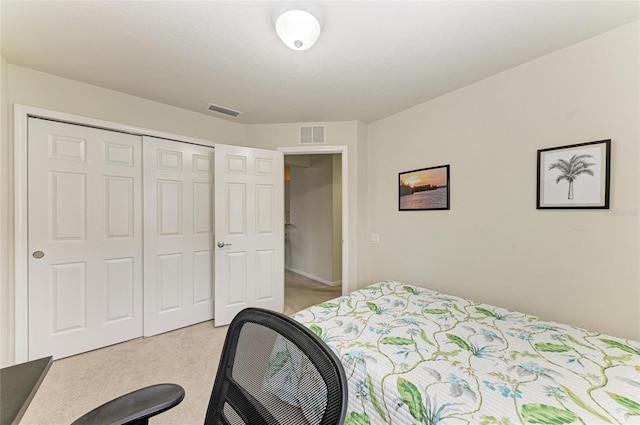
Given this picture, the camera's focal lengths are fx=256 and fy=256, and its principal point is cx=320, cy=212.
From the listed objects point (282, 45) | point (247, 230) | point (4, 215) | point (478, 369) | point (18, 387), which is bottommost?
point (478, 369)

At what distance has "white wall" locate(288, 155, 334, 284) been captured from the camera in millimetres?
4512

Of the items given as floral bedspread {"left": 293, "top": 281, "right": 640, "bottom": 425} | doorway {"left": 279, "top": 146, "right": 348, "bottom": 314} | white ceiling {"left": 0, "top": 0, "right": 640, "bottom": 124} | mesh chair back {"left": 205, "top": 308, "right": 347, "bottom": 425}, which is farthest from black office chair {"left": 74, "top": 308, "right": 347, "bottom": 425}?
doorway {"left": 279, "top": 146, "right": 348, "bottom": 314}

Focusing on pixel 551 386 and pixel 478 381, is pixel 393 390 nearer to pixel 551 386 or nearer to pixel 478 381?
pixel 478 381

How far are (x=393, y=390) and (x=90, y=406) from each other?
192 cm

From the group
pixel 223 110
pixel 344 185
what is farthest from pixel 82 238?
pixel 344 185

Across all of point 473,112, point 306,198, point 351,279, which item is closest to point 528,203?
point 473,112

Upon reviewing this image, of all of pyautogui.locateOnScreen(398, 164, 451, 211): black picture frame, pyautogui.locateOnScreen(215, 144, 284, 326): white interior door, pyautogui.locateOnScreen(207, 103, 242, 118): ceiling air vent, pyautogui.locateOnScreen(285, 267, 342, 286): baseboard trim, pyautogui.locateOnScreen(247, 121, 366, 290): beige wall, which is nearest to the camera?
pyautogui.locateOnScreen(398, 164, 451, 211): black picture frame

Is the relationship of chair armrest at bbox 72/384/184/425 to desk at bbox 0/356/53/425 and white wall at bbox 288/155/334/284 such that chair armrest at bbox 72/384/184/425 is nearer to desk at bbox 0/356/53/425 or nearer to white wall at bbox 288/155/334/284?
desk at bbox 0/356/53/425

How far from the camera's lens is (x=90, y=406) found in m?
1.62

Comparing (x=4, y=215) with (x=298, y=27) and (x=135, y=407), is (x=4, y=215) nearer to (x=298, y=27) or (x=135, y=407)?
(x=135, y=407)

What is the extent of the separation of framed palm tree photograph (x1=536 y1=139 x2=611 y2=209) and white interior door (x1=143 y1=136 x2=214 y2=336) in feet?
10.1

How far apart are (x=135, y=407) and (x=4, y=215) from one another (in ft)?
7.07

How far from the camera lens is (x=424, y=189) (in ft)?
8.41

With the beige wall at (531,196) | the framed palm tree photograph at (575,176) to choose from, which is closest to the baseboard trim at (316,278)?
the beige wall at (531,196)
